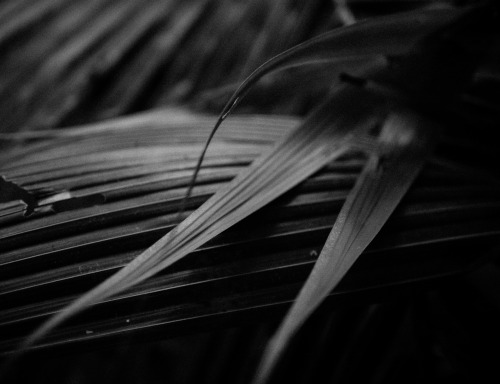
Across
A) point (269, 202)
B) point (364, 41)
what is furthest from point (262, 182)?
point (364, 41)

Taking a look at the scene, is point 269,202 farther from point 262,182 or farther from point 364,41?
point 364,41

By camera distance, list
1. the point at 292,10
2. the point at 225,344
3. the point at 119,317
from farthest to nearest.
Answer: the point at 292,10
the point at 225,344
the point at 119,317

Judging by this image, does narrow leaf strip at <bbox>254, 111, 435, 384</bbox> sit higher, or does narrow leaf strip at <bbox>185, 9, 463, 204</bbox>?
narrow leaf strip at <bbox>185, 9, 463, 204</bbox>

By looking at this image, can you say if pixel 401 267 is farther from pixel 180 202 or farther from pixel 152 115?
pixel 152 115

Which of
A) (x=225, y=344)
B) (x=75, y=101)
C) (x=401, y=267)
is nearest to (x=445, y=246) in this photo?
(x=401, y=267)

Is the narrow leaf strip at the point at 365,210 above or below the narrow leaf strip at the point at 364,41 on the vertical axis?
below
